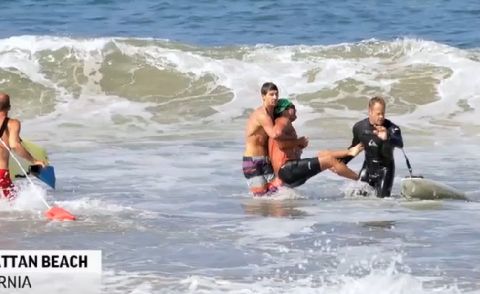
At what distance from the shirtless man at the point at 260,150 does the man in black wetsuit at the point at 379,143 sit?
0.65m

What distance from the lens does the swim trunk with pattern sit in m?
11.0

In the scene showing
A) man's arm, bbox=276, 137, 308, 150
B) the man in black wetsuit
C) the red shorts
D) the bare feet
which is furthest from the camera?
man's arm, bbox=276, 137, 308, 150

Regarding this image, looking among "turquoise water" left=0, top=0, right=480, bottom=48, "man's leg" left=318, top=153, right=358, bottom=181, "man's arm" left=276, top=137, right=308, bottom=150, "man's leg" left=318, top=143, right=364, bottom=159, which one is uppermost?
"turquoise water" left=0, top=0, right=480, bottom=48

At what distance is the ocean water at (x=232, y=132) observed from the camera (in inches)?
330

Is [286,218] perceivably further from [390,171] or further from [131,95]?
[131,95]

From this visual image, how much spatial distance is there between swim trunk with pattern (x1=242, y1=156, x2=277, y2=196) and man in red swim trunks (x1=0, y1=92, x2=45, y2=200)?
1.94m

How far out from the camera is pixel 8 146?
1035 centimetres

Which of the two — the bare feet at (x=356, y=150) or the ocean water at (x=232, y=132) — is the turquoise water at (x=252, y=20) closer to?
the ocean water at (x=232, y=132)

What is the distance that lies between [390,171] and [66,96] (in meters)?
8.79

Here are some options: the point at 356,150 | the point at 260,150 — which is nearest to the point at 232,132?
the point at 260,150

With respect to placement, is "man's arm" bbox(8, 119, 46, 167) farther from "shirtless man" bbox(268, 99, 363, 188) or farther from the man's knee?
the man's knee

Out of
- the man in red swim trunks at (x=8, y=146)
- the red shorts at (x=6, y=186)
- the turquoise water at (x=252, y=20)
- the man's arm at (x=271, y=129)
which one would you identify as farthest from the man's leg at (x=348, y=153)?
the turquoise water at (x=252, y=20)

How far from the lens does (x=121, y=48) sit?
20.8 metres

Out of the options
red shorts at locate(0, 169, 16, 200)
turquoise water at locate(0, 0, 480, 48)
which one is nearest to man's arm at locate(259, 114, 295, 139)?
red shorts at locate(0, 169, 16, 200)
